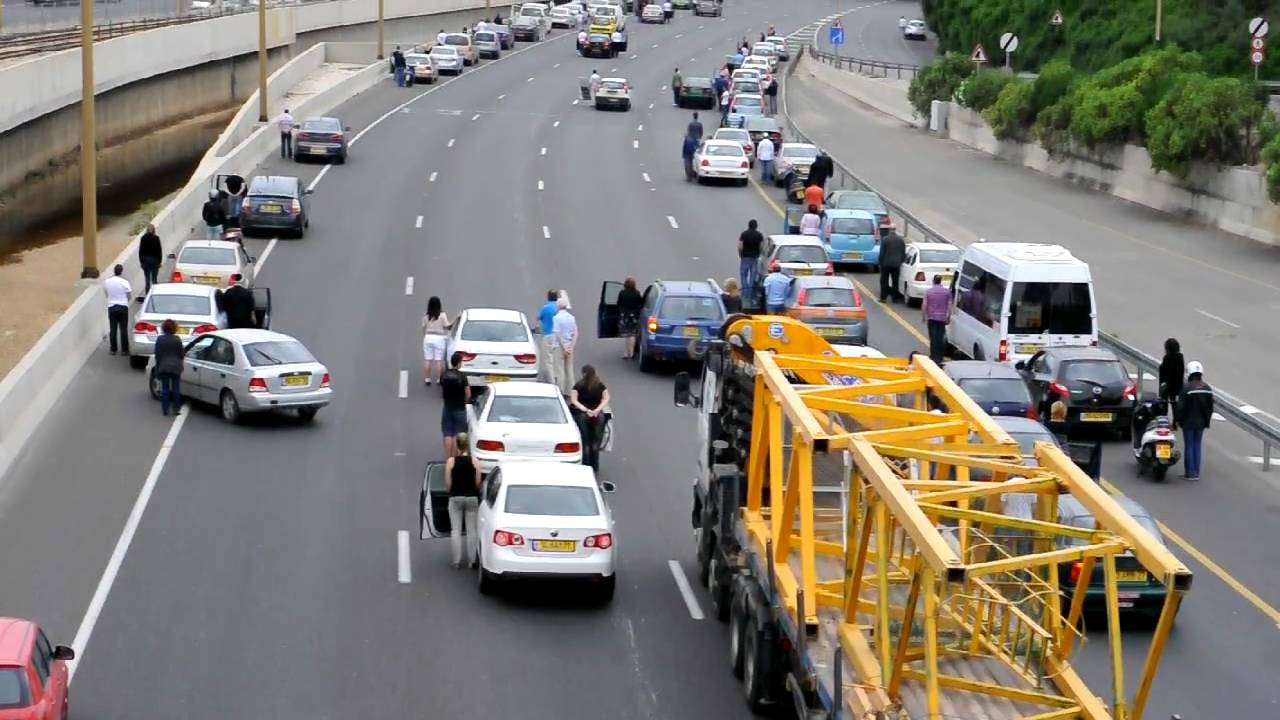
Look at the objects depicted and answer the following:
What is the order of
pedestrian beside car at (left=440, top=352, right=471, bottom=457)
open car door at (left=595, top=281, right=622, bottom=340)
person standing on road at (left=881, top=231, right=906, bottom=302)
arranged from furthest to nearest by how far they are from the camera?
1. person standing on road at (left=881, top=231, right=906, bottom=302)
2. open car door at (left=595, top=281, right=622, bottom=340)
3. pedestrian beside car at (left=440, top=352, right=471, bottom=457)

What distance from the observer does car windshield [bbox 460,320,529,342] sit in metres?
29.2

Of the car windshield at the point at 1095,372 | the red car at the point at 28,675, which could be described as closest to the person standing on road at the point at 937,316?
the car windshield at the point at 1095,372

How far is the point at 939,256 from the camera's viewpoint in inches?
1495

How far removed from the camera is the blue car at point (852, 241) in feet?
136

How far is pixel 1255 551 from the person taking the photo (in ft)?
72.1

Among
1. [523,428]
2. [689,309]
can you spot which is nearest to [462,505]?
[523,428]

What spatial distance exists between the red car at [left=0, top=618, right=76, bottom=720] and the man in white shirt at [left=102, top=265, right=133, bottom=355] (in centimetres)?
1750

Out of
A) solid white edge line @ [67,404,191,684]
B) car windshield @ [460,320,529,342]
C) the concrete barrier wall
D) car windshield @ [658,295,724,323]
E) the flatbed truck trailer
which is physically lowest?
solid white edge line @ [67,404,191,684]

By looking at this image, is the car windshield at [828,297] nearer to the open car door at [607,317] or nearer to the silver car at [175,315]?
the open car door at [607,317]

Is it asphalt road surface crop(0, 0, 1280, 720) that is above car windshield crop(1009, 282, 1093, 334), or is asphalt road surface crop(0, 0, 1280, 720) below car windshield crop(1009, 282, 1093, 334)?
below

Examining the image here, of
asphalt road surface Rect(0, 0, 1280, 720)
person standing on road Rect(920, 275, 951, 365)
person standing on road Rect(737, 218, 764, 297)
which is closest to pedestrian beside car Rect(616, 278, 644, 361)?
asphalt road surface Rect(0, 0, 1280, 720)

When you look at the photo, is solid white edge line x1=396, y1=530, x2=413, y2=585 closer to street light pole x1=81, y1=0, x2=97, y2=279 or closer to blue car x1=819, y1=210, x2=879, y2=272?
street light pole x1=81, y1=0, x2=97, y2=279

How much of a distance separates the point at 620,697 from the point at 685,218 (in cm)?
3192

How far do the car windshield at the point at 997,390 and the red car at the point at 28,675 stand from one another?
1448 cm
